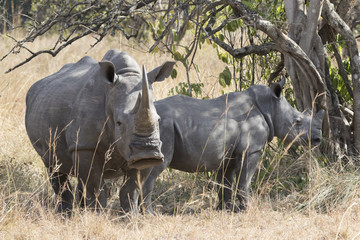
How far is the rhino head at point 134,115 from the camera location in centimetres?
390

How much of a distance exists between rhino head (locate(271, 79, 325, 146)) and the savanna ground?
0.61ft

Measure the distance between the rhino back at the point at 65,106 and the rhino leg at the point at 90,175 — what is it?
14 centimetres

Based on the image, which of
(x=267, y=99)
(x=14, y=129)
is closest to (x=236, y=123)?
(x=267, y=99)

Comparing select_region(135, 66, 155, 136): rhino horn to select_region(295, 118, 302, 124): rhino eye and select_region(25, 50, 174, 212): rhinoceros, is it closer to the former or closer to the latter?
select_region(25, 50, 174, 212): rhinoceros

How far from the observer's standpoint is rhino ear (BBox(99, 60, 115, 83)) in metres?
4.17

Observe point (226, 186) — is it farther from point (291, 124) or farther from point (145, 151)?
point (145, 151)

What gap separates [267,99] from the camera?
5125 mm

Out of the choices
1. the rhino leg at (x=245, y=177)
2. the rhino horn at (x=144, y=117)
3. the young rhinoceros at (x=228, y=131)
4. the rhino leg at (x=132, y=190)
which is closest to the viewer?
the rhino horn at (x=144, y=117)

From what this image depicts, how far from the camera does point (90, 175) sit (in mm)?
4391

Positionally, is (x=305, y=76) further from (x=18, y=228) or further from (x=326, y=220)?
(x=18, y=228)

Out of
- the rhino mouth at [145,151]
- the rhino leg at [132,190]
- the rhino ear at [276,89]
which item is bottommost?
the rhino leg at [132,190]

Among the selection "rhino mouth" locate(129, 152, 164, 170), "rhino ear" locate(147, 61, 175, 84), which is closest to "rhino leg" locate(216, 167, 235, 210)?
"rhino ear" locate(147, 61, 175, 84)

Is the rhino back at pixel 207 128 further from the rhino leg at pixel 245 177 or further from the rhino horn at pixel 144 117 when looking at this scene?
the rhino horn at pixel 144 117

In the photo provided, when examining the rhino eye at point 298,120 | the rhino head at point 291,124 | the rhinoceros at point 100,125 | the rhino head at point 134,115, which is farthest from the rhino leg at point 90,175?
the rhino eye at point 298,120
